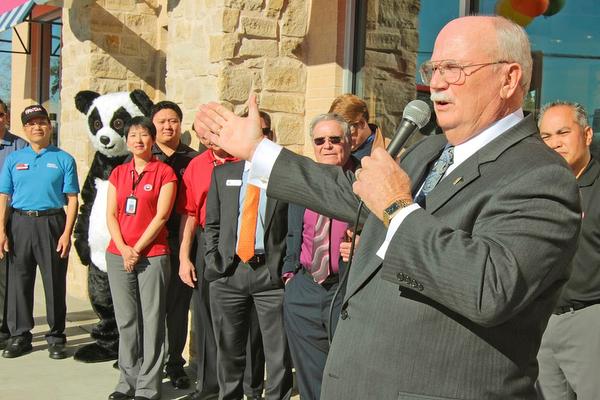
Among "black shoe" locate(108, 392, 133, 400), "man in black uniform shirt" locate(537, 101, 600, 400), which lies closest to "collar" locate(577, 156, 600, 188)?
"man in black uniform shirt" locate(537, 101, 600, 400)

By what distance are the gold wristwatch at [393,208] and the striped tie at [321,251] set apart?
2.35m

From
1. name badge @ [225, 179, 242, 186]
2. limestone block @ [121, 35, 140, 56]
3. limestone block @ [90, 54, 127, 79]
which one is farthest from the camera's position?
limestone block @ [121, 35, 140, 56]

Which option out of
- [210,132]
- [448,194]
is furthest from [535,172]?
[210,132]

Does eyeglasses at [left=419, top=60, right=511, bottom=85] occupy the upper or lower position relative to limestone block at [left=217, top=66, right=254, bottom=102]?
lower

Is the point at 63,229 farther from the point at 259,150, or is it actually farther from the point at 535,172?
the point at 535,172

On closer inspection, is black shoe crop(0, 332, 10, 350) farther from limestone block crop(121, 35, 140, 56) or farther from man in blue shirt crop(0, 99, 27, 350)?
limestone block crop(121, 35, 140, 56)

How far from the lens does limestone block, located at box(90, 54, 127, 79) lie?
8.55m

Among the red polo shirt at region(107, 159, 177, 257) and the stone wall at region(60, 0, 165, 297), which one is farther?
the stone wall at region(60, 0, 165, 297)

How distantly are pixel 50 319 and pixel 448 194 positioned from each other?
5.64 metres

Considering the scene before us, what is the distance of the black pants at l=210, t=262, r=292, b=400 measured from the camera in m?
5.19

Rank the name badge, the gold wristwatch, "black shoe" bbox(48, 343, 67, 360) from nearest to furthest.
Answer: the gold wristwatch
the name badge
"black shoe" bbox(48, 343, 67, 360)

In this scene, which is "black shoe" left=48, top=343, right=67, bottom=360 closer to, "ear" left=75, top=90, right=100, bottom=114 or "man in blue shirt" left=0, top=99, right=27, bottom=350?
"man in blue shirt" left=0, top=99, right=27, bottom=350

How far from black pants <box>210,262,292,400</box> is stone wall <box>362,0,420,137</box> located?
181 cm

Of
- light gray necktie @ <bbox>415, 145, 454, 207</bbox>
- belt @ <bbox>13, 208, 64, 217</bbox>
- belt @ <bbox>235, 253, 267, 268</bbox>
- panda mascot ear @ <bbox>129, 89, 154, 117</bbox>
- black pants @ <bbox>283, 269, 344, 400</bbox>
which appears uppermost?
panda mascot ear @ <bbox>129, 89, 154, 117</bbox>
